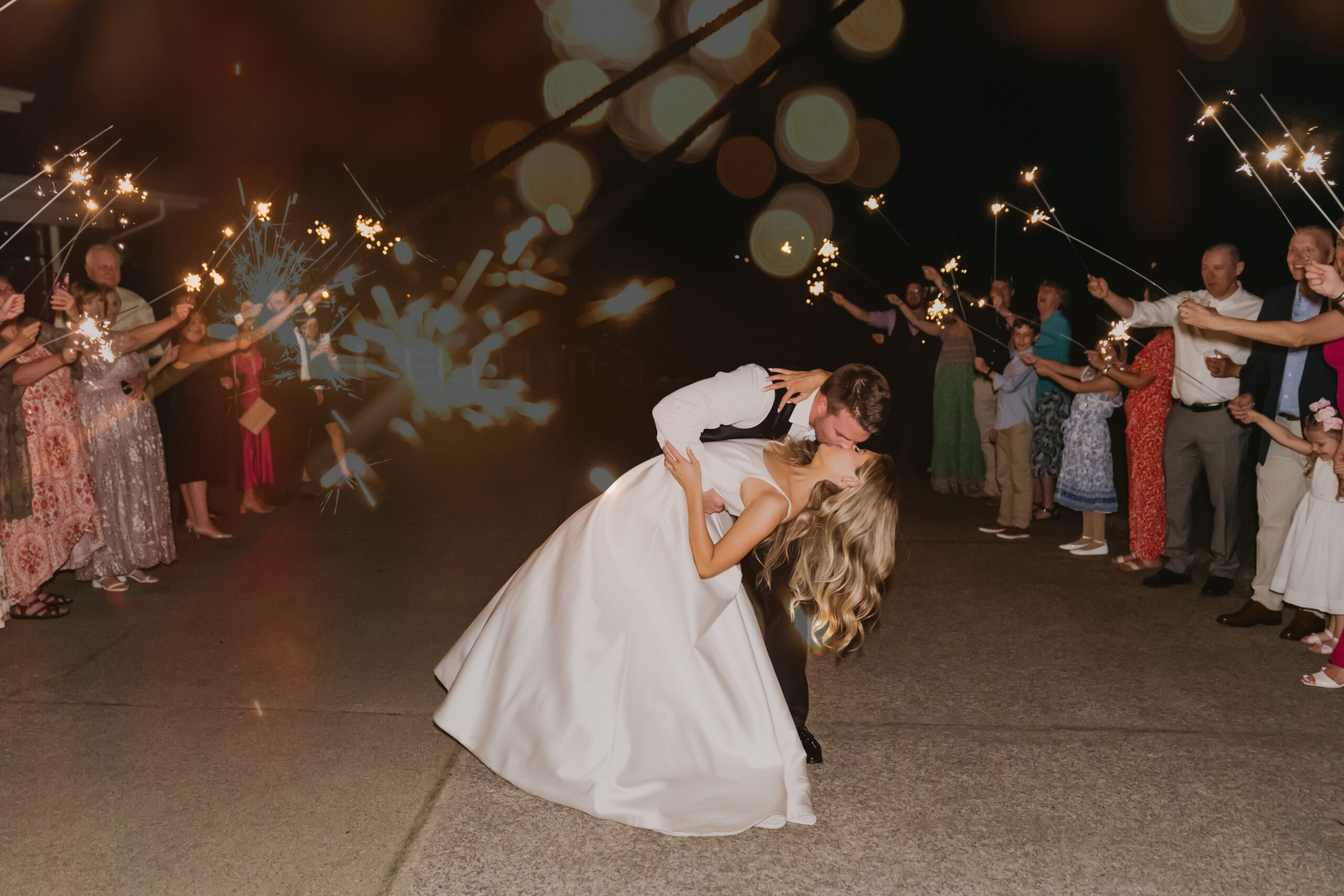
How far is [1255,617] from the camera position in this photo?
17.2ft

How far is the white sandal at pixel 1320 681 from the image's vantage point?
170 inches

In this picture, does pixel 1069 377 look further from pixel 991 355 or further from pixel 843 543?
pixel 843 543

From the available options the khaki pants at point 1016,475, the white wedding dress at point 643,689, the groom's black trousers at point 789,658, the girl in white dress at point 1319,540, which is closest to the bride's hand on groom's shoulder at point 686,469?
the white wedding dress at point 643,689

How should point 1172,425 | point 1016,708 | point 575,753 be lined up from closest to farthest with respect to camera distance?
1. point 575,753
2. point 1016,708
3. point 1172,425

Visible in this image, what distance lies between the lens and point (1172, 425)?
6043mm

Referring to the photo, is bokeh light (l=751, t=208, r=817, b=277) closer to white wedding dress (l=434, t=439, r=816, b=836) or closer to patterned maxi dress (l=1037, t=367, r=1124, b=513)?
patterned maxi dress (l=1037, t=367, r=1124, b=513)

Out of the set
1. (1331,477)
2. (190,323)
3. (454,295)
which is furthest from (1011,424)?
(454,295)

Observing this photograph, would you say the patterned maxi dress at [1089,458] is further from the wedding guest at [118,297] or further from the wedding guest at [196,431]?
the wedding guest at [118,297]

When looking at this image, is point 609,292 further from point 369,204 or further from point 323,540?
point 323,540

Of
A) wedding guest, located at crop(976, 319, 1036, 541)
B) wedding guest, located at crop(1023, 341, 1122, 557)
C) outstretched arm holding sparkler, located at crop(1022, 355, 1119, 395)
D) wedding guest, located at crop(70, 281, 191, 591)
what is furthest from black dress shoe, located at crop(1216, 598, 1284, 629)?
wedding guest, located at crop(70, 281, 191, 591)

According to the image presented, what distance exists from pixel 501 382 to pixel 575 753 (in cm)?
2755

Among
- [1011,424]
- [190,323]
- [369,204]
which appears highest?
[369,204]

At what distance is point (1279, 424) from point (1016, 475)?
8.66 ft

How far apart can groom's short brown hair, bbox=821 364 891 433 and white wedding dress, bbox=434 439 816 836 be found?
0.39 meters
